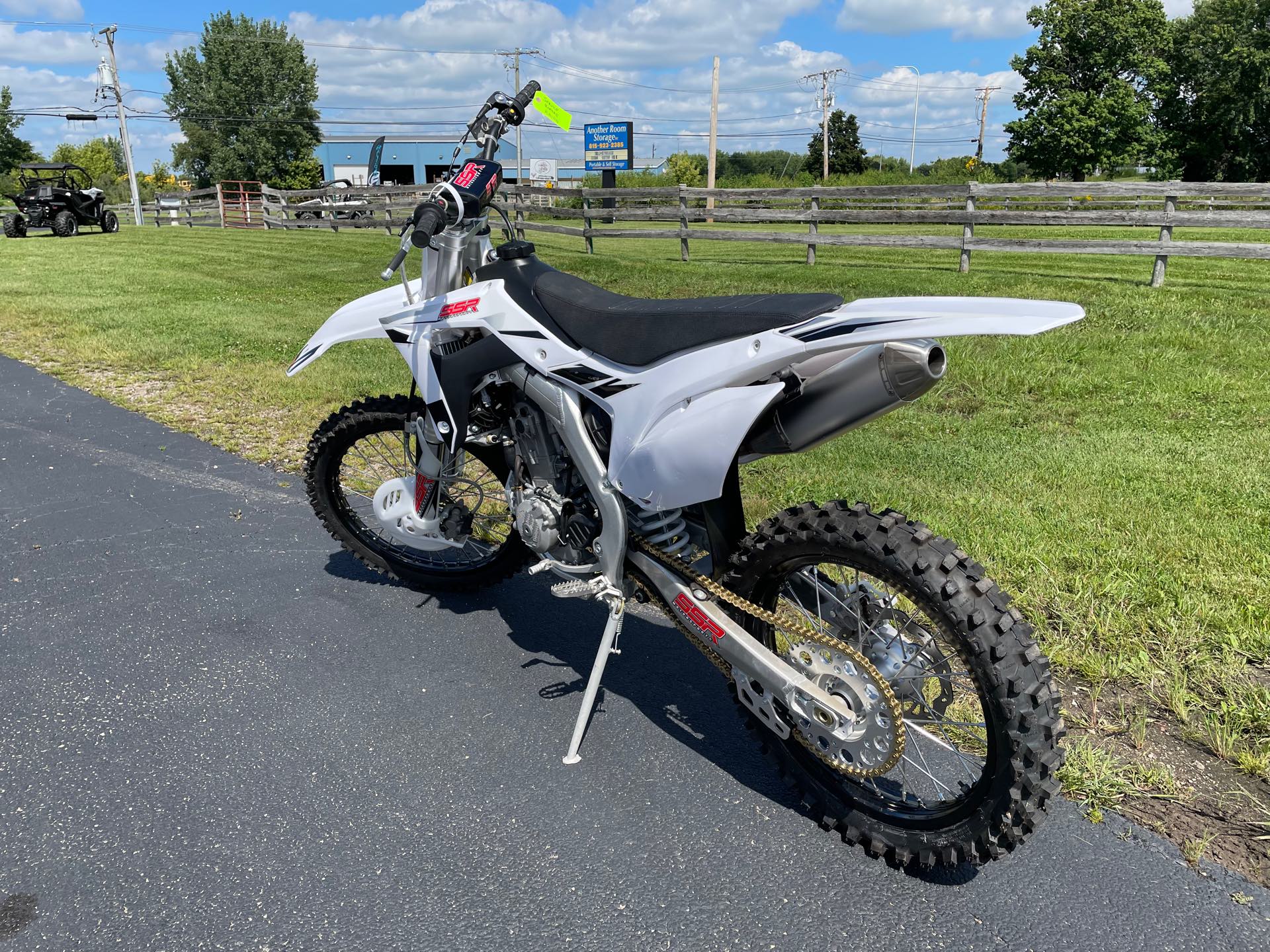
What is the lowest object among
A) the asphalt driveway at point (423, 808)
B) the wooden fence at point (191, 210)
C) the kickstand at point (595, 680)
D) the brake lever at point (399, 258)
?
the asphalt driveway at point (423, 808)

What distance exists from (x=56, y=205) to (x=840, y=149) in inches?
2264

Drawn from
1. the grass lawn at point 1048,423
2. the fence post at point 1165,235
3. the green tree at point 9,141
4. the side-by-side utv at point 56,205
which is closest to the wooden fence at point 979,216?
the fence post at point 1165,235

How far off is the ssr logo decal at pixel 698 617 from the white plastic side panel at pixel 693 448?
31cm

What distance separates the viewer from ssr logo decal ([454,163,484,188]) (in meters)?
3.10

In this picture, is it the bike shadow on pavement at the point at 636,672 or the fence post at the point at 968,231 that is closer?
the bike shadow on pavement at the point at 636,672

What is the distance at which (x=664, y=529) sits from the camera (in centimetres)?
288

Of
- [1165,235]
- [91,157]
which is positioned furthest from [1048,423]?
[91,157]

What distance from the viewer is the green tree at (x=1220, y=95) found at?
49.1 metres

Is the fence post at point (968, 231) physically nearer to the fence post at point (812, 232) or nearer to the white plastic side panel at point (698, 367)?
the fence post at point (812, 232)

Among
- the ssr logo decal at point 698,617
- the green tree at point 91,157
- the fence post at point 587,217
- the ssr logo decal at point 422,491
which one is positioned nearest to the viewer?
the ssr logo decal at point 698,617

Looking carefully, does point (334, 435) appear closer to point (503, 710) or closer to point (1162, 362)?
point (503, 710)

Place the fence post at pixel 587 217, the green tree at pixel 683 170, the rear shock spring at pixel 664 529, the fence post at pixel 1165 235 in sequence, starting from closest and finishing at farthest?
the rear shock spring at pixel 664 529, the fence post at pixel 1165 235, the fence post at pixel 587 217, the green tree at pixel 683 170

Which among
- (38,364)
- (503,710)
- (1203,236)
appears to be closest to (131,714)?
(503,710)

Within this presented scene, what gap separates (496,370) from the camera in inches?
123
